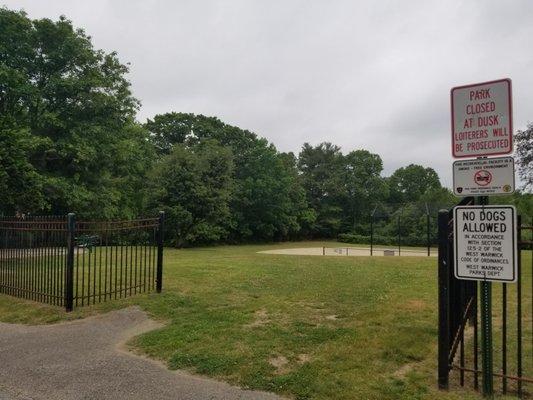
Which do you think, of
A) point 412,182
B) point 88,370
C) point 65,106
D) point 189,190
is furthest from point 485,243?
point 412,182

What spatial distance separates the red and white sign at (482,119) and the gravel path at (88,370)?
2992mm

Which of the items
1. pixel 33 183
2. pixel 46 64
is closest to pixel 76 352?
pixel 33 183

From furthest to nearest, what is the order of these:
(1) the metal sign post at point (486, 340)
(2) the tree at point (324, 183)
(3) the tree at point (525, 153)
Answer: (2) the tree at point (324, 183) → (3) the tree at point (525, 153) → (1) the metal sign post at point (486, 340)

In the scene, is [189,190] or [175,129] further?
[175,129]

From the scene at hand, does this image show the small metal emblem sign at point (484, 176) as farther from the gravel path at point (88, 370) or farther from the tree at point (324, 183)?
the tree at point (324, 183)

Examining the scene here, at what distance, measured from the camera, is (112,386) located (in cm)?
446

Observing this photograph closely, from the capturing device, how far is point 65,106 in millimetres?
25219

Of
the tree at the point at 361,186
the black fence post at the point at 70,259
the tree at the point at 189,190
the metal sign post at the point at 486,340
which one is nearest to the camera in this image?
the metal sign post at the point at 486,340

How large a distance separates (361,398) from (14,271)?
8.21 metres

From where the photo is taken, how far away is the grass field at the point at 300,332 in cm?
435

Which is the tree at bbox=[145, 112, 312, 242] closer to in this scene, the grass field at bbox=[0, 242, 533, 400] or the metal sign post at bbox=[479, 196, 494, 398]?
the grass field at bbox=[0, 242, 533, 400]

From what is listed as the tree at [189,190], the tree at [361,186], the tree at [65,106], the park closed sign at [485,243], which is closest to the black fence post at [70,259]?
the park closed sign at [485,243]

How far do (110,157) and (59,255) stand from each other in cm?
1921

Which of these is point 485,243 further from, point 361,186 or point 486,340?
point 361,186
